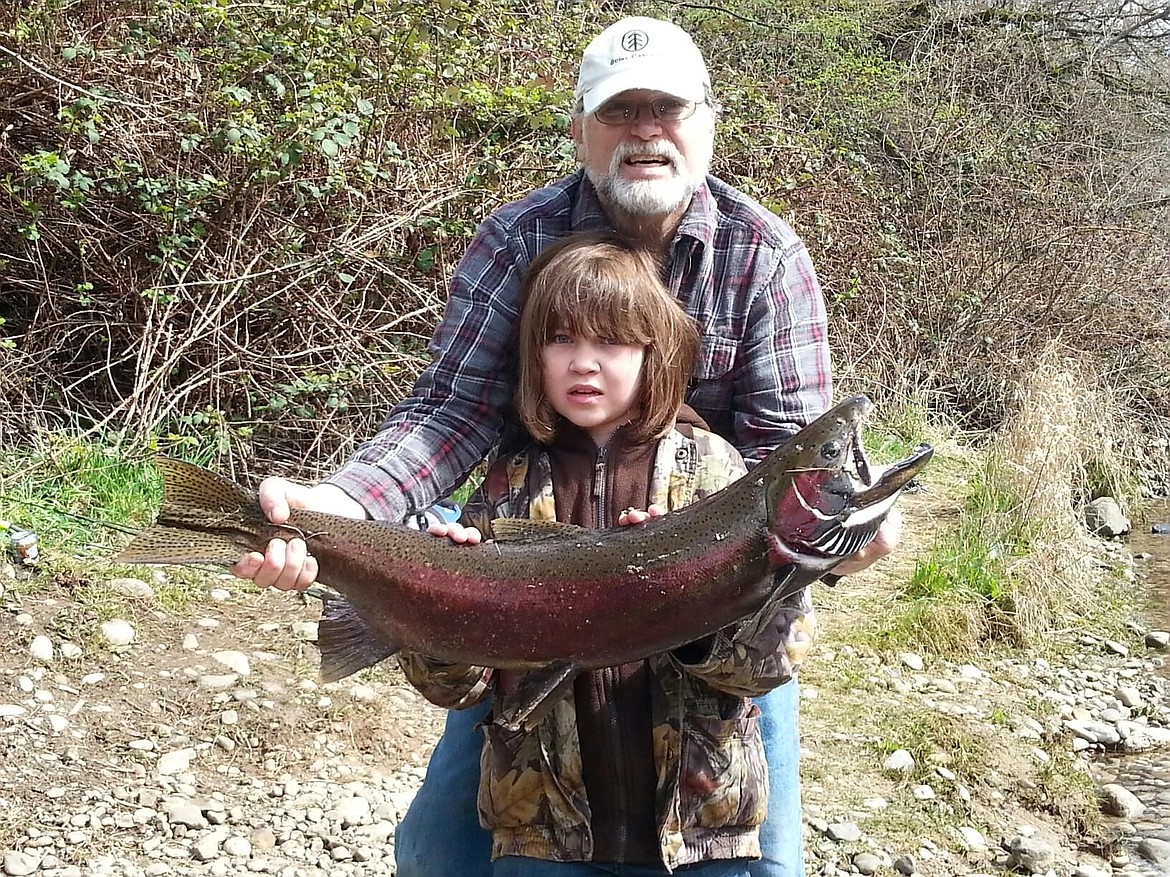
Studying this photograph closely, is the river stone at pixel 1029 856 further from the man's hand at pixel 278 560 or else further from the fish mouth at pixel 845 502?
the man's hand at pixel 278 560

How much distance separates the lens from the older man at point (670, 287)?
325 cm

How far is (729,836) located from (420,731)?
2391 mm

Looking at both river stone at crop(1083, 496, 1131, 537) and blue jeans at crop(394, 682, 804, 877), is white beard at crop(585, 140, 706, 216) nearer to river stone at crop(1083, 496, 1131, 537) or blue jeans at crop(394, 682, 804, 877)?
blue jeans at crop(394, 682, 804, 877)

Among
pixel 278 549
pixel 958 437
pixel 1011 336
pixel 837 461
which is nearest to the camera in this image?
pixel 837 461

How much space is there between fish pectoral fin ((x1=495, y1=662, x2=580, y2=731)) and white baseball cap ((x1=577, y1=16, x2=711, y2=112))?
5.47ft

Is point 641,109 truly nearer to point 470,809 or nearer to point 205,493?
point 205,493

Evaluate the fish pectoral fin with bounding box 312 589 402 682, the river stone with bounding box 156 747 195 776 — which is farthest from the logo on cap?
the river stone with bounding box 156 747 195 776

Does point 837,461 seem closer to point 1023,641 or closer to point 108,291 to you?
point 1023,641

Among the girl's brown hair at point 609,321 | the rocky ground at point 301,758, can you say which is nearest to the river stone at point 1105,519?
the rocky ground at point 301,758

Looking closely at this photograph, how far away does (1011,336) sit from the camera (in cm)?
1230

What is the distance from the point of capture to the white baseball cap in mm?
3260

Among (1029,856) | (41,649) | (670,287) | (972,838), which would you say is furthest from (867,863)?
(41,649)

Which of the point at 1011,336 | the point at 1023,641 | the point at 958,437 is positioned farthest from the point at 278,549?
the point at 1011,336

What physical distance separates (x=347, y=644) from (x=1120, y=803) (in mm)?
4337
